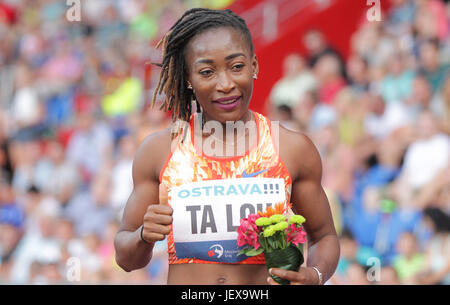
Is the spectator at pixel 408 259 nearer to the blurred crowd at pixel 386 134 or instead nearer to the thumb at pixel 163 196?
the blurred crowd at pixel 386 134

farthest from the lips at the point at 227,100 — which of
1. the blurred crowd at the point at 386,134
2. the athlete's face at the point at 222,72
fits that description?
the blurred crowd at the point at 386,134

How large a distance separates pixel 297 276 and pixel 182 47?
119 cm

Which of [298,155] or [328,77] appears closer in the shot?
[298,155]

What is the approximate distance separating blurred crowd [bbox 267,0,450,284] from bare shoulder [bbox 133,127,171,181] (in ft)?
10.4

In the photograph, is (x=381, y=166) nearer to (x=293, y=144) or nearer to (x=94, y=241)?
(x=94, y=241)

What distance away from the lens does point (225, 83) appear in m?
3.11

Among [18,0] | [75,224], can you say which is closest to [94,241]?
[75,224]

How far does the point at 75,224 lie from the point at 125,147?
3.47 ft

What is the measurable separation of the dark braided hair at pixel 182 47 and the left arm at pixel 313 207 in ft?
1.79

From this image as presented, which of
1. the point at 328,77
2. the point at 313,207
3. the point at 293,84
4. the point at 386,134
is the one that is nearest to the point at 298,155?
the point at 313,207

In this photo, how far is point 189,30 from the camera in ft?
10.9

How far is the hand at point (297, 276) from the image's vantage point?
9.07 feet

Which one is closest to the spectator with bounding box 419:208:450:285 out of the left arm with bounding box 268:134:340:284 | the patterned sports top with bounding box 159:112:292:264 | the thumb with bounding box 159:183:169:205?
the left arm with bounding box 268:134:340:284

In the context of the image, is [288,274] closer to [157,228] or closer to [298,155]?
[157,228]
